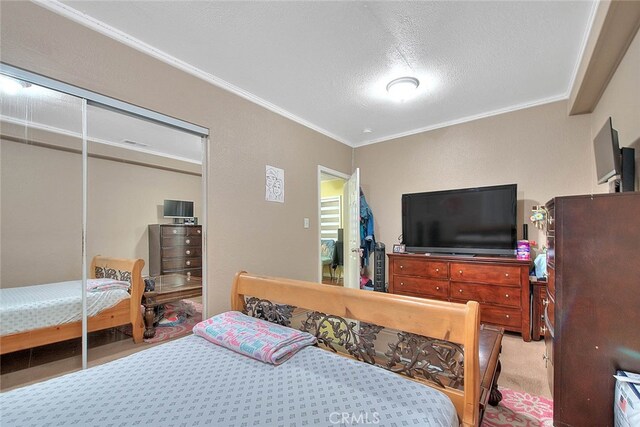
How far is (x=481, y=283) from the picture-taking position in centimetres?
294

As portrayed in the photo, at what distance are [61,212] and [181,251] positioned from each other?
91cm

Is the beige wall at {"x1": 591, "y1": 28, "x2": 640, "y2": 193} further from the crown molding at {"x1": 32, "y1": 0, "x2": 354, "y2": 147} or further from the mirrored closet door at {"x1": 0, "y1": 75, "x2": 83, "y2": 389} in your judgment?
the mirrored closet door at {"x1": 0, "y1": 75, "x2": 83, "y2": 389}

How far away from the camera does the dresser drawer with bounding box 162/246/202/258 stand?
2.46 meters

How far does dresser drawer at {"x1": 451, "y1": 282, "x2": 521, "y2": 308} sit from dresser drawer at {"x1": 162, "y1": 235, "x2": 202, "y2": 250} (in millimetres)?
2850

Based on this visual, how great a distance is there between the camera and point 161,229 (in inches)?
95.0

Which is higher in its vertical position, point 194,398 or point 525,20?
point 525,20

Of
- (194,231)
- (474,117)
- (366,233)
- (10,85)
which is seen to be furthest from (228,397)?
(474,117)

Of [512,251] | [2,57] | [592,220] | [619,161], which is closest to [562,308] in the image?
[592,220]

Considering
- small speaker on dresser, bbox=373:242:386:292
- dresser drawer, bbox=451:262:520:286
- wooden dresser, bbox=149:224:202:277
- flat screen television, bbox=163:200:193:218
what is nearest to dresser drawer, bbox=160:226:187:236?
wooden dresser, bbox=149:224:202:277

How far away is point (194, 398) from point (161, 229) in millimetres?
1803

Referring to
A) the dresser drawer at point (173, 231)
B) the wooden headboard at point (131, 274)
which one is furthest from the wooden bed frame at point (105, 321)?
the dresser drawer at point (173, 231)

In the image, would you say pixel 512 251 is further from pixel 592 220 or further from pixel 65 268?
pixel 65 268

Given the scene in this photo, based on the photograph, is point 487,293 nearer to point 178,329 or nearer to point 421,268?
point 421,268

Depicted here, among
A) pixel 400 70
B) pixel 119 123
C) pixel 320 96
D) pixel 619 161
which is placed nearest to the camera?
pixel 619 161
